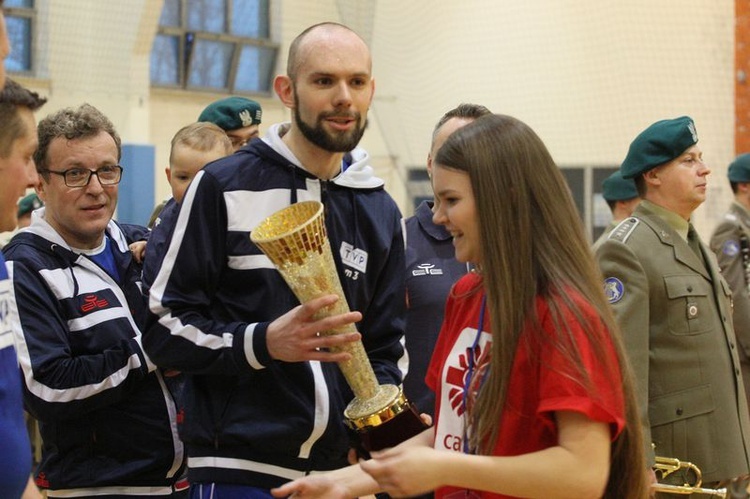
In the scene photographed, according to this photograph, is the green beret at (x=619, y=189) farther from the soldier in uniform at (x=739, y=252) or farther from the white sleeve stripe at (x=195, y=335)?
the white sleeve stripe at (x=195, y=335)

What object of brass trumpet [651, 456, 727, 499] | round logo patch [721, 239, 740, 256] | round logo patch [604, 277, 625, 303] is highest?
round logo patch [721, 239, 740, 256]

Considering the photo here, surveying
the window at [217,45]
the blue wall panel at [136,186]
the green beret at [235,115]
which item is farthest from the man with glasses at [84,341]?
the window at [217,45]

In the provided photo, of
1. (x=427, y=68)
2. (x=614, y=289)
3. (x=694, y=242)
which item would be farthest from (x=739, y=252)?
(x=427, y=68)

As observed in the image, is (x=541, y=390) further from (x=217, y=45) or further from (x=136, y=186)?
(x=217, y=45)

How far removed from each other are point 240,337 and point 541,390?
885mm

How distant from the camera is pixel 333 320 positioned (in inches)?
93.8

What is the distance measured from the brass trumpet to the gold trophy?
1458mm

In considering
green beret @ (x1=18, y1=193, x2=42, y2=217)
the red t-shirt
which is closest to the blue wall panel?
green beret @ (x1=18, y1=193, x2=42, y2=217)

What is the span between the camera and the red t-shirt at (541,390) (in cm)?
194

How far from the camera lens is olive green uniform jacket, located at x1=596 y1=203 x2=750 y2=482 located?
3.71m

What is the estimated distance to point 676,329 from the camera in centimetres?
376

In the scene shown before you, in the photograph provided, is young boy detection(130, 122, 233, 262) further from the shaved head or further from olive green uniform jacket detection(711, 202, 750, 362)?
olive green uniform jacket detection(711, 202, 750, 362)

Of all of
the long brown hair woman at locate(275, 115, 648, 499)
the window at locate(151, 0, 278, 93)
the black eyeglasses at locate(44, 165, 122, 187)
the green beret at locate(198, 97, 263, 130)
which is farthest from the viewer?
the window at locate(151, 0, 278, 93)

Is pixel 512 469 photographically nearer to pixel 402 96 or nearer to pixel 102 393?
pixel 102 393
